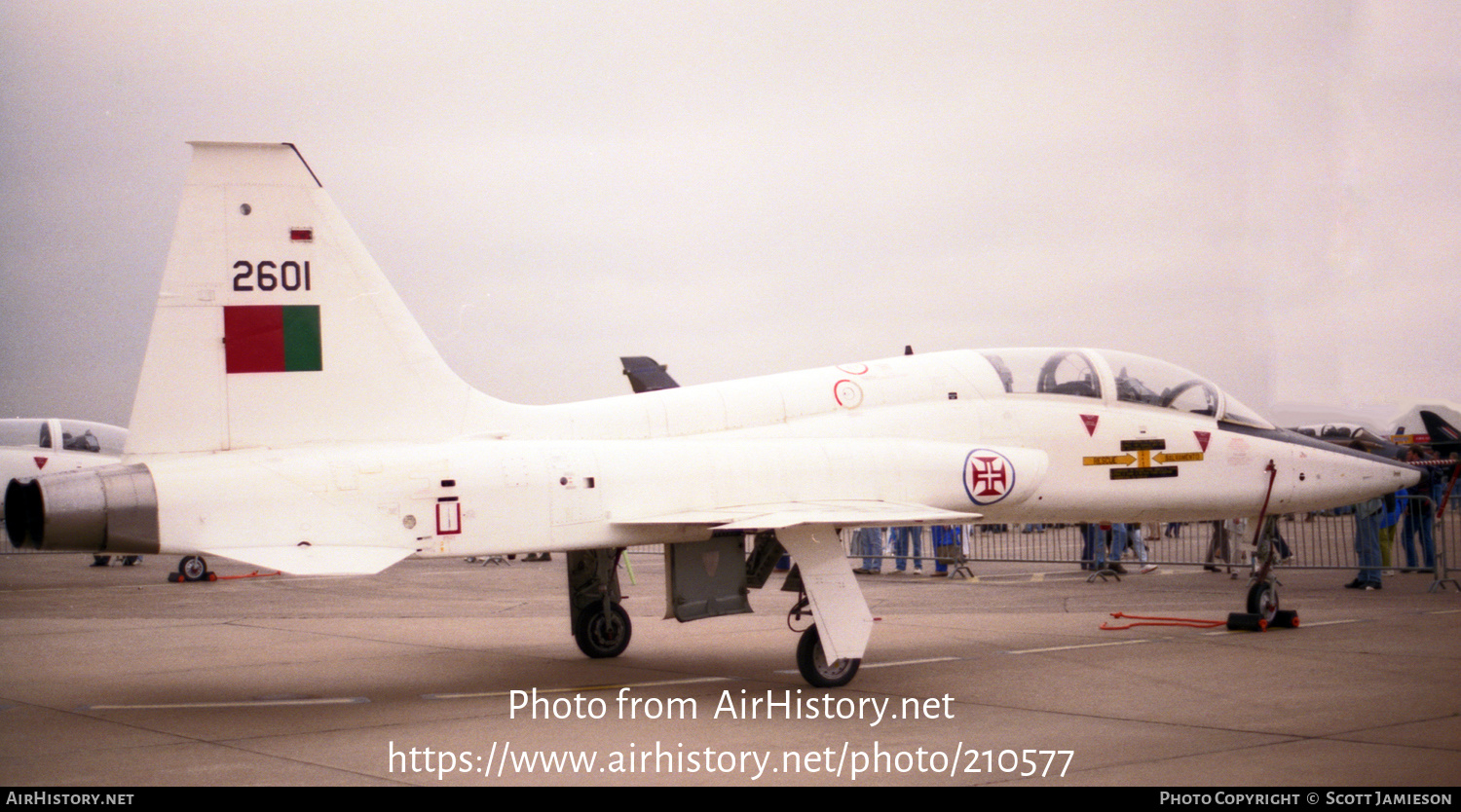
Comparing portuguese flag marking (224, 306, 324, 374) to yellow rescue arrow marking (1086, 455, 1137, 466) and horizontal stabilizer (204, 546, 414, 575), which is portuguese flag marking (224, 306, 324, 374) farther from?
yellow rescue arrow marking (1086, 455, 1137, 466)

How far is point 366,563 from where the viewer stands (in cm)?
761

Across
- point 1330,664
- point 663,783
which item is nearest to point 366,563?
point 663,783

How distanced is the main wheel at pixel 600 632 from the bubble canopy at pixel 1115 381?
4.09 meters

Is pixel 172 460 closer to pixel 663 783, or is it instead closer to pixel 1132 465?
pixel 663 783

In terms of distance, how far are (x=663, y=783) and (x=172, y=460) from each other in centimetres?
396

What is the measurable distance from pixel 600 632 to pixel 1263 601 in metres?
6.47

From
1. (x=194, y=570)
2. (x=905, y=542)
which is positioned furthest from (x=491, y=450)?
(x=905, y=542)

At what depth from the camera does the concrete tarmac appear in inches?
253

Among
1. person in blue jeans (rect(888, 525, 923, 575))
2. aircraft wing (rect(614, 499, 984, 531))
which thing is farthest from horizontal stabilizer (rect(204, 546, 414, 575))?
person in blue jeans (rect(888, 525, 923, 575))

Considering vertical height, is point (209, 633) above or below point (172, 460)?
below

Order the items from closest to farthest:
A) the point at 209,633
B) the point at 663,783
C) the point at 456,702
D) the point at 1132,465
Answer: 1. the point at 663,783
2. the point at 456,702
3. the point at 1132,465
4. the point at 209,633

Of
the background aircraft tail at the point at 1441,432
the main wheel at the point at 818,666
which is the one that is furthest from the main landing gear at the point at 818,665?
the background aircraft tail at the point at 1441,432

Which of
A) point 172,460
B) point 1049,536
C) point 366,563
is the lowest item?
point 1049,536

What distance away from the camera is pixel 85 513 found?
24.1 feet
